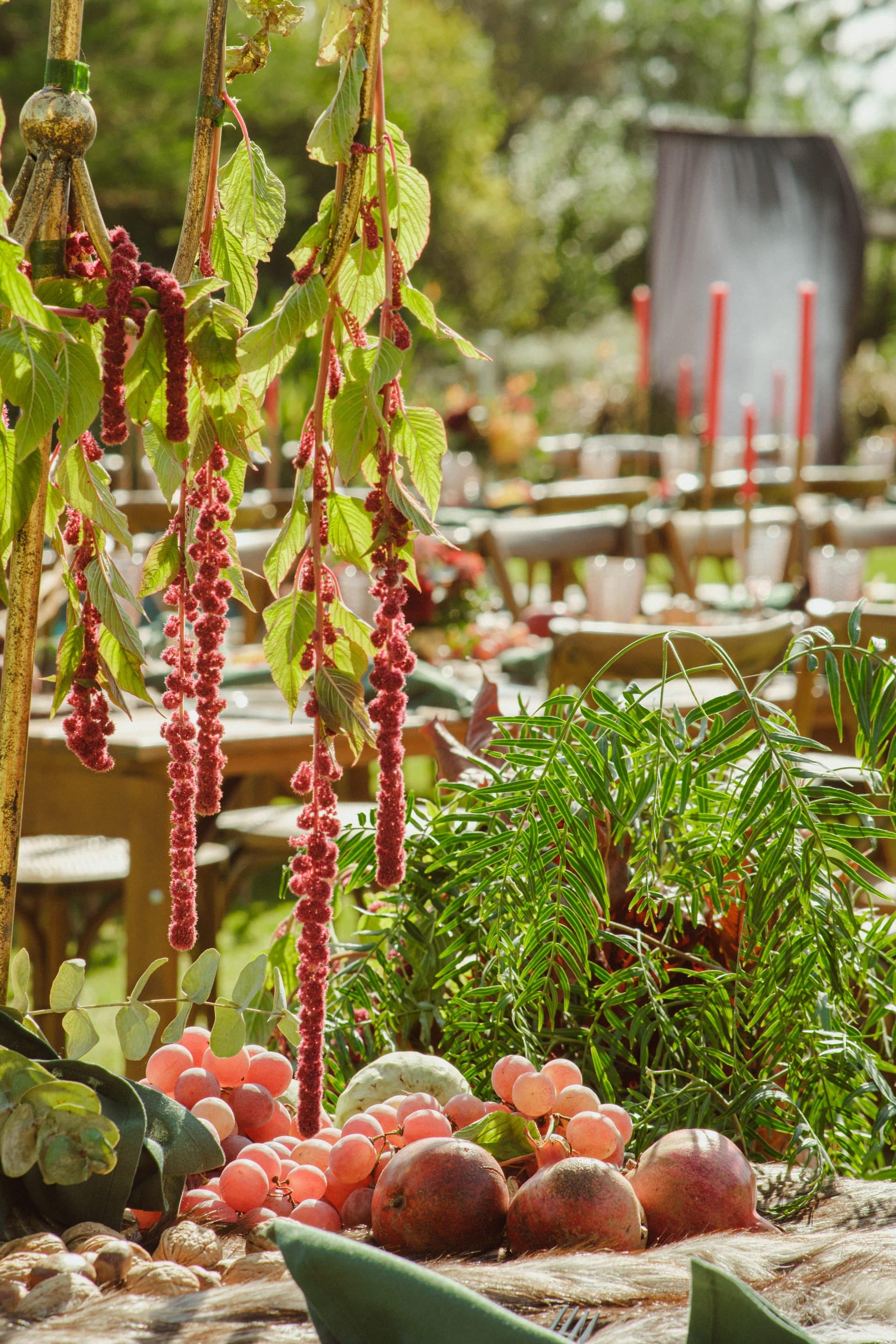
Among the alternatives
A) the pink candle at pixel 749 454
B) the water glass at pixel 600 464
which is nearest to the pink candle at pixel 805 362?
the pink candle at pixel 749 454

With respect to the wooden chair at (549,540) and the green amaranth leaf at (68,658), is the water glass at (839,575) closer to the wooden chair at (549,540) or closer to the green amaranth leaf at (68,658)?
the wooden chair at (549,540)

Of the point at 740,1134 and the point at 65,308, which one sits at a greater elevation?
the point at 65,308

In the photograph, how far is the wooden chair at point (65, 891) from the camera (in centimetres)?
214

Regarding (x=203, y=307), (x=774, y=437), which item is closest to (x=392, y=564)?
(x=203, y=307)

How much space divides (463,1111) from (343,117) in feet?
1.38

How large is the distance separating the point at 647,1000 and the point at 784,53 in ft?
95.0

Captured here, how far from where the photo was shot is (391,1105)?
0.61 m

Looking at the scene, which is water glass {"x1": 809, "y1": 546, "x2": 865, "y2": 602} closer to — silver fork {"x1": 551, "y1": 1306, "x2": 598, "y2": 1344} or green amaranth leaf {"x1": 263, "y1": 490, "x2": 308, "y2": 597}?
green amaranth leaf {"x1": 263, "y1": 490, "x2": 308, "y2": 597}

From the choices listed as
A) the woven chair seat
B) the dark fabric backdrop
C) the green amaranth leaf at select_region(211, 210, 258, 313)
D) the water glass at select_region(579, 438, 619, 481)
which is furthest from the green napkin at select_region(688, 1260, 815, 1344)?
the dark fabric backdrop

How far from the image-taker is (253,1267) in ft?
1.66

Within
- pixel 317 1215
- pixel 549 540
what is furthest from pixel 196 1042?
pixel 549 540

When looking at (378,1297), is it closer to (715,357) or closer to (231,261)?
(231,261)

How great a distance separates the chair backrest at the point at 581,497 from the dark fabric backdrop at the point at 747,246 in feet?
21.1

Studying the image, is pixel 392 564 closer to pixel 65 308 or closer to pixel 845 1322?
pixel 65 308
